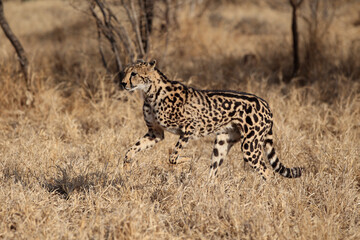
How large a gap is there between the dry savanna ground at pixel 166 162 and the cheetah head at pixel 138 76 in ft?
2.26

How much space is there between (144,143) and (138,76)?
1.96 feet

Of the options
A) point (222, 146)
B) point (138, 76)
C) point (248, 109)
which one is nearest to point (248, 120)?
point (248, 109)

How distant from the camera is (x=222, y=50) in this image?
372 inches

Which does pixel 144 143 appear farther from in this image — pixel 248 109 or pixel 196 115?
pixel 248 109

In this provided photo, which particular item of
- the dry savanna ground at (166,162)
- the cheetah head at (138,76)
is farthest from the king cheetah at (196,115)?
the dry savanna ground at (166,162)

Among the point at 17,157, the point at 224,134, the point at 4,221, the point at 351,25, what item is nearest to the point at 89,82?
the point at 17,157

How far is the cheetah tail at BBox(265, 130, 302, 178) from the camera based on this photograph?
13.7 ft

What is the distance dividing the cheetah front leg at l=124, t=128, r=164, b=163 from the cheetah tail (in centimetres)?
100

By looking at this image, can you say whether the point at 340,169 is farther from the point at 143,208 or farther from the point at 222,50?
the point at 222,50

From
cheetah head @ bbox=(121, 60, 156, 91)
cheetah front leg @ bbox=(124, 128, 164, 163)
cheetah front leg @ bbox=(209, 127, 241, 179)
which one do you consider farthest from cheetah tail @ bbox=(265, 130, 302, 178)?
cheetah head @ bbox=(121, 60, 156, 91)

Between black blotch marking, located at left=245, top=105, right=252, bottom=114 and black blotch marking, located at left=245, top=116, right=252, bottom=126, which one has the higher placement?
black blotch marking, located at left=245, top=105, right=252, bottom=114

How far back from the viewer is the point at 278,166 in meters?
4.31

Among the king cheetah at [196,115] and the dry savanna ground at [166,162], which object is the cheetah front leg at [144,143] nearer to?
the king cheetah at [196,115]

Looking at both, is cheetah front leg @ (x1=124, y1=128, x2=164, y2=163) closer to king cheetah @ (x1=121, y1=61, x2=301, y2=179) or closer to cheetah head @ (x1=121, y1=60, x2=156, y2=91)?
king cheetah @ (x1=121, y1=61, x2=301, y2=179)
